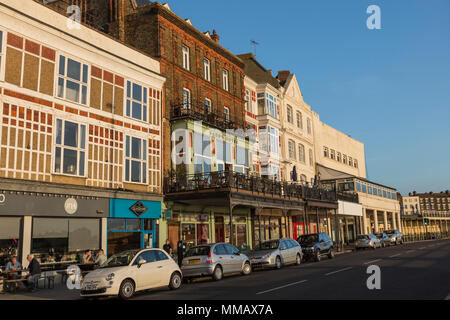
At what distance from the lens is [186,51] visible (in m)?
28.4

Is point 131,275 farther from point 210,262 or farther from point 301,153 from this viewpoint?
point 301,153

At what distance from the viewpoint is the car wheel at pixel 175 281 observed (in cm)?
1420

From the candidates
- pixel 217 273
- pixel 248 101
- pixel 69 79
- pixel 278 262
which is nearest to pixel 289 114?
pixel 248 101

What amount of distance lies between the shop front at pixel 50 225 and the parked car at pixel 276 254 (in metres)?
7.58

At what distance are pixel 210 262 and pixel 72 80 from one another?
10729mm

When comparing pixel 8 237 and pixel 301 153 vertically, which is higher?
pixel 301 153

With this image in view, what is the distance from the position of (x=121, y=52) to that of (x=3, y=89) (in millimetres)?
7875

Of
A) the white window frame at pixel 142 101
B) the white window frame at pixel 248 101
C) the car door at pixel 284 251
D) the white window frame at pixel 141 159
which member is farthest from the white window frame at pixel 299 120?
the white window frame at pixel 141 159

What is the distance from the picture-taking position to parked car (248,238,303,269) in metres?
20.3

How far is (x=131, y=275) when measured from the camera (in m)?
12.6

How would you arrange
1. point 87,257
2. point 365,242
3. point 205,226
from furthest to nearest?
point 365,242
point 205,226
point 87,257

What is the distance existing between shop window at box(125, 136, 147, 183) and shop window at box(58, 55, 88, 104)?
3572 mm
